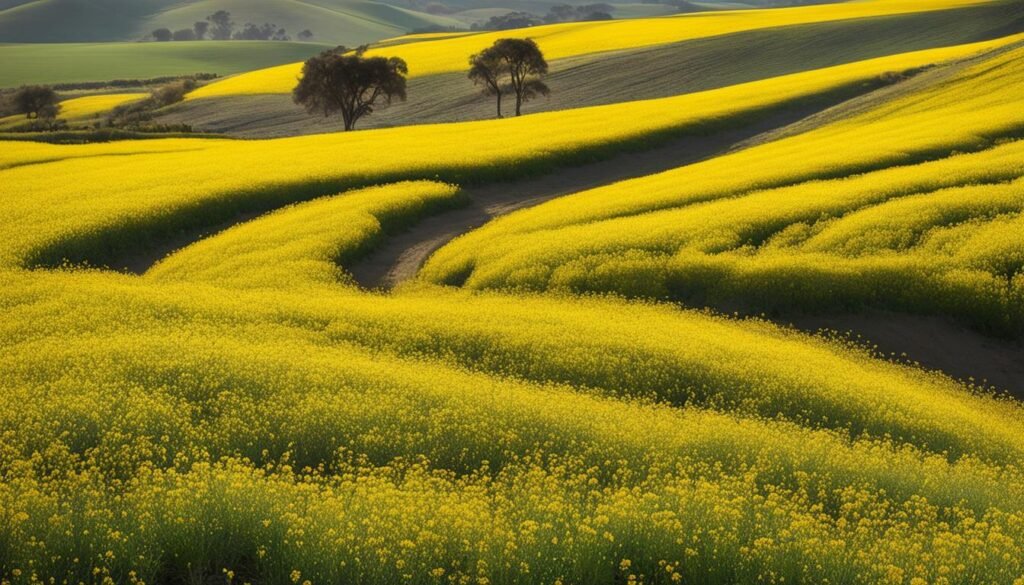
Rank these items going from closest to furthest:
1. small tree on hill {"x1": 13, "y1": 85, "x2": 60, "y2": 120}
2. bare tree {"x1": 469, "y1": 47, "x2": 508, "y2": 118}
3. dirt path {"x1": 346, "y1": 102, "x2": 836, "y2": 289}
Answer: dirt path {"x1": 346, "y1": 102, "x2": 836, "y2": 289}
bare tree {"x1": 469, "y1": 47, "x2": 508, "y2": 118}
small tree on hill {"x1": 13, "y1": 85, "x2": 60, "y2": 120}

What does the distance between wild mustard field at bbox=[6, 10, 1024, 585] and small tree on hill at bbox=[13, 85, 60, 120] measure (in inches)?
2400

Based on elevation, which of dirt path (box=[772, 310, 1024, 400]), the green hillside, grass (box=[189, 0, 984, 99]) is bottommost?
dirt path (box=[772, 310, 1024, 400])

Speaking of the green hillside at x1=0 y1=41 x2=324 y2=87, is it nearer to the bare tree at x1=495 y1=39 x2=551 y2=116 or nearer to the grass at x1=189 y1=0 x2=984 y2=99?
the grass at x1=189 y1=0 x2=984 y2=99

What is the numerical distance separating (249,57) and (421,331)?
16583cm

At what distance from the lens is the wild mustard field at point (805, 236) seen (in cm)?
2175

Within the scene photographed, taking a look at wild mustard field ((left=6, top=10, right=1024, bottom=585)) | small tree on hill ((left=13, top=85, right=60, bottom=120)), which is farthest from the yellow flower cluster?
small tree on hill ((left=13, top=85, right=60, bottom=120))

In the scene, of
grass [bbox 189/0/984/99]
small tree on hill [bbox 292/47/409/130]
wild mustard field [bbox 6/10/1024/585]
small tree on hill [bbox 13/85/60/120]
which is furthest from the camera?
grass [bbox 189/0/984/99]

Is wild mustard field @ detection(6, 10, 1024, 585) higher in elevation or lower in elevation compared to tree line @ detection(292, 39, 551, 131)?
lower

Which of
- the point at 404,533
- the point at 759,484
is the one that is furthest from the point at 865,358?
the point at 404,533

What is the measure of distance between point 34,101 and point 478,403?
90.7 metres

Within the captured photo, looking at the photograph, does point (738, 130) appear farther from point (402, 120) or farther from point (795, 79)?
point (402, 120)

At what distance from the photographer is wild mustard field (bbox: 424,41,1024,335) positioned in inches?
856

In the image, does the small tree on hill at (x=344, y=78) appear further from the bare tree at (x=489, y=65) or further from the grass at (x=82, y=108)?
the grass at (x=82, y=108)

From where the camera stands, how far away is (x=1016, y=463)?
14.5 meters
